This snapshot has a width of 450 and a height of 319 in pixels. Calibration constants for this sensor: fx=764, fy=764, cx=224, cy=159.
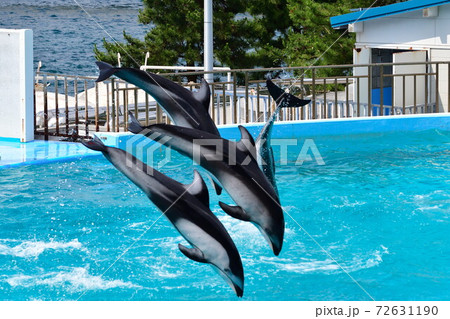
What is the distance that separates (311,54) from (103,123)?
26.9ft

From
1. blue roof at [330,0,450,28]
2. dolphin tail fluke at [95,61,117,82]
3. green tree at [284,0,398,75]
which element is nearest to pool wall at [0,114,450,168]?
blue roof at [330,0,450,28]

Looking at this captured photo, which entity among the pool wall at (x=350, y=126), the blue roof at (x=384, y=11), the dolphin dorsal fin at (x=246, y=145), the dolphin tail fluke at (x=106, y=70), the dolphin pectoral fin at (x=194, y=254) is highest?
the blue roof at (x=384, y=11)

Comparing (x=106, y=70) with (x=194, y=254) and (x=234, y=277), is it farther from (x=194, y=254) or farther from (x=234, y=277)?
(x=234, y=277)

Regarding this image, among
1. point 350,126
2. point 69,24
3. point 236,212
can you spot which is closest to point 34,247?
point 236,212

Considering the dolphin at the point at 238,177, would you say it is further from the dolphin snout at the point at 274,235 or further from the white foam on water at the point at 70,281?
the white foam on water at the point at 70,281

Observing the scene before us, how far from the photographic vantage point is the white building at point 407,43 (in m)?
12.8

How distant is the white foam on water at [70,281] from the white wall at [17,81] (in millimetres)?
5139

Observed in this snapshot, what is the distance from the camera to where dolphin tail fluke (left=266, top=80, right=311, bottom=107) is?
4.71 metres

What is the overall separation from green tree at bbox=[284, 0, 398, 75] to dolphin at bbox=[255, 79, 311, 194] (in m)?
13.3

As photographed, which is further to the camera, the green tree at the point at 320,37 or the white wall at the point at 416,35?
the green tree at the point at 320,37

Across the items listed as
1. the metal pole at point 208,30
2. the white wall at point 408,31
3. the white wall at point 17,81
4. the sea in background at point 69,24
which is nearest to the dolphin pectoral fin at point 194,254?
the white wall at point 17,81

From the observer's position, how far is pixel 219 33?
20.5m

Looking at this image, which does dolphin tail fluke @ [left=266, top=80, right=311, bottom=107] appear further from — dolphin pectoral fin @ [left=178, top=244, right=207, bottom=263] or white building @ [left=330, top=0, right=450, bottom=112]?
white building @ [left=330, top=0, right=450, bottom=112]

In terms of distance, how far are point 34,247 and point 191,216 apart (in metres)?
3.04
